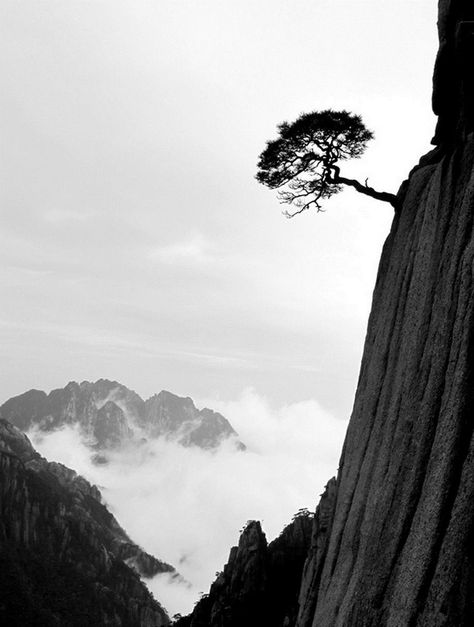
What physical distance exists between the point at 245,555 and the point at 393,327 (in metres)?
39.9

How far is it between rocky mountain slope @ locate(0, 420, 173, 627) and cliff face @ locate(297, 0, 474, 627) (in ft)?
420

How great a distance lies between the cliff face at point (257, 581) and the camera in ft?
133

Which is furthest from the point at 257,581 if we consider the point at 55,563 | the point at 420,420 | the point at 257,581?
the point at 55,563

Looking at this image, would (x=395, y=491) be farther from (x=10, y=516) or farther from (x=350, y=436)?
(x=10, y=516)

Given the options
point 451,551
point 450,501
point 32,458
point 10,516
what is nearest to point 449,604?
point 451,551

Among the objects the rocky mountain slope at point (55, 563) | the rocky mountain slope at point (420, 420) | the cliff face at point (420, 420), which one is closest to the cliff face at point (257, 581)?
the rocky mountain slope at point (420, 420)

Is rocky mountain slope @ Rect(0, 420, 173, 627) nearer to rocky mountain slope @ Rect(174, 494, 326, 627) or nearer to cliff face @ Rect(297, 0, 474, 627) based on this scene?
rocky mountain slope @ Rect(174, 494, 326, 627)

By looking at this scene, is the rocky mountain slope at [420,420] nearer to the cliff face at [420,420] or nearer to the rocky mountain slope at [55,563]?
the cliff face at [420,420]

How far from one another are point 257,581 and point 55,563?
135 metres

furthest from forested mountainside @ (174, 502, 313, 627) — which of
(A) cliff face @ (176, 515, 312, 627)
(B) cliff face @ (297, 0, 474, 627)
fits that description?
(B) cliff face @ (297, 0, 474, 627)

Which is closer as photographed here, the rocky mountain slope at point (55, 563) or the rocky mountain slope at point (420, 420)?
the rocky mountain slope at point (420, 420)

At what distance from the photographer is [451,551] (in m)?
7.93

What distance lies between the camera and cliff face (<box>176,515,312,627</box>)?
4053 cm

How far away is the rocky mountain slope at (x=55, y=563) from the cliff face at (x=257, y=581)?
3593 inches
